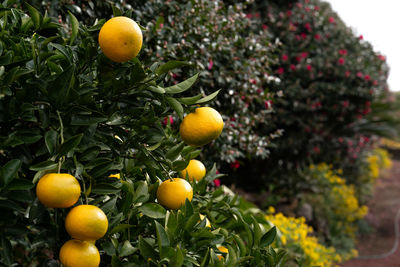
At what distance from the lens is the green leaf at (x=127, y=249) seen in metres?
0.89

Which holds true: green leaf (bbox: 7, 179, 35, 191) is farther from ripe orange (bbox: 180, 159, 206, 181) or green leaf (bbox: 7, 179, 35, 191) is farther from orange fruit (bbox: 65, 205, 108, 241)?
ripe orange (bbox: 180, 159, 206, 181)

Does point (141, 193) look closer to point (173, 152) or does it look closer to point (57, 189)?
point (173, 152)

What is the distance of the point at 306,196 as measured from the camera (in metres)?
5.07

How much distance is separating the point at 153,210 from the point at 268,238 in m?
0.36

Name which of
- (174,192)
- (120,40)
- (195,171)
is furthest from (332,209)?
(120,40)

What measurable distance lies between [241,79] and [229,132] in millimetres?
516

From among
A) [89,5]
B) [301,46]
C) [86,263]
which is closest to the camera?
[86,263]

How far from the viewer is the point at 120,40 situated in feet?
2.79

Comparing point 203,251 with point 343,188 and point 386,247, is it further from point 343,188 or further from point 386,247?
point 386,247

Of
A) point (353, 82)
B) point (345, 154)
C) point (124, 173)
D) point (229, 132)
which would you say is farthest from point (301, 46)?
point (124, 173)

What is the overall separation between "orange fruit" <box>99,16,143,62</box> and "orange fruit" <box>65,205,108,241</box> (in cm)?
36

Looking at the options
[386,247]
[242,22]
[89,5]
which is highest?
[242,22]

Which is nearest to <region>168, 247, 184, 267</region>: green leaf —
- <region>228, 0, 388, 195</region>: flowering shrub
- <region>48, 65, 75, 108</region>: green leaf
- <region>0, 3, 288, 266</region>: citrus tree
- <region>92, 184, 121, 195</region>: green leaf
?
<region>0, 3, 288, 266</region>: citrus tree

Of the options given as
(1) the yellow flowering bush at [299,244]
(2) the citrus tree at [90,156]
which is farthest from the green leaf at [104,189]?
(1) the yellow flowering bush at [299,244]
